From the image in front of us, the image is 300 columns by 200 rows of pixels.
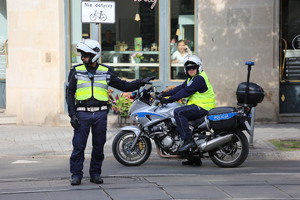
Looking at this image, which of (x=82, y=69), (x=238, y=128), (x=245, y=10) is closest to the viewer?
(x=82, y=69)

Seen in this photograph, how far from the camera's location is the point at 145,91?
9727mm

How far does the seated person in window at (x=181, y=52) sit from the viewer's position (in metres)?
15.0

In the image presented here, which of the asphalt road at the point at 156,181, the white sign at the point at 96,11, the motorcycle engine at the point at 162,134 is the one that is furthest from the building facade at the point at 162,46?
the motorcycle engine at the point at 162,134

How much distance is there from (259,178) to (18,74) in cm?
812

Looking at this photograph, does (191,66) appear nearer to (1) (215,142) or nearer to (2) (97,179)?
(1) (215,142)

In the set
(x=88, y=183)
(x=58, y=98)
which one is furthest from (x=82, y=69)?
(x=58, y=98)

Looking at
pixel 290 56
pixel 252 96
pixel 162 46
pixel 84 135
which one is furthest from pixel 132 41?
pixel 84 135

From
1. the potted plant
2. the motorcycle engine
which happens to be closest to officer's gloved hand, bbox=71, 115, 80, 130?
the motorcycle engine

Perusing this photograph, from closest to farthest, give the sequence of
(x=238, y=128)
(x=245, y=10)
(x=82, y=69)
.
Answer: (x=82, y=69) → (x=238, y=128) → (x=245, y=10)

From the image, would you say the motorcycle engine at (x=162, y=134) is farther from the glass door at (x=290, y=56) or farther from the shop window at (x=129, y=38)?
the glass door at (x=290, y=56)

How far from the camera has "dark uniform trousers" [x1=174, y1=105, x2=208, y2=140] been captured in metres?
9.49

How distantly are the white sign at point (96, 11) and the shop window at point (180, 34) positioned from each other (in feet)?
13.9

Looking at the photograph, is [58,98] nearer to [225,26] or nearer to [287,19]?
[225,26]

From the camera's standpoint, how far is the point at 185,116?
952 cm
